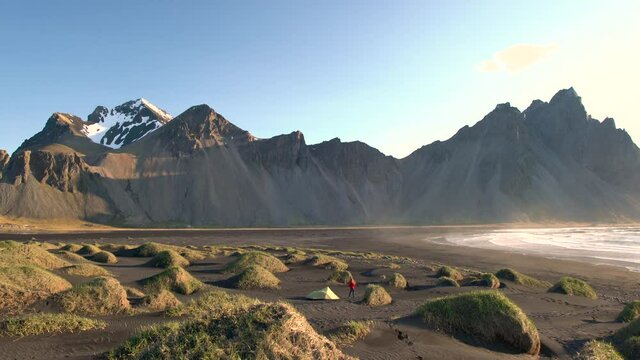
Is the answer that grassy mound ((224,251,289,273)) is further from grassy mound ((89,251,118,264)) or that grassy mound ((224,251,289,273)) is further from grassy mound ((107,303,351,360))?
grassy mound ((107,303,351,360))

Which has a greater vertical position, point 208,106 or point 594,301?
point 208,106

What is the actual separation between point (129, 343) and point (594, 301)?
29296 millimetres

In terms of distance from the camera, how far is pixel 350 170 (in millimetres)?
180750

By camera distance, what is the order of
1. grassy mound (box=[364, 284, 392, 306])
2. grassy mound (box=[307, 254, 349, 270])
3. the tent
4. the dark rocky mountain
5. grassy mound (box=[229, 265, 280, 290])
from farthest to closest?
the dark rocky mountain < grassy mound (box=[307, 254, 349, 270]) < grassy mound (box=[229, 265, 280, 290]) < the tent < grassy mound (box=[364, 284, 392, 306])

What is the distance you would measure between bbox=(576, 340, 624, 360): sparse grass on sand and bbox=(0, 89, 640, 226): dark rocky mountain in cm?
11957

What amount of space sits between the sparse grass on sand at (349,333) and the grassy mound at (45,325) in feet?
28.3

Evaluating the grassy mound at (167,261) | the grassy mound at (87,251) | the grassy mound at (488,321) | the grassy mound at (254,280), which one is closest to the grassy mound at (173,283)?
the grassy mound at (254,280)

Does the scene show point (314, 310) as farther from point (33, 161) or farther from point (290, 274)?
point (33, 161)

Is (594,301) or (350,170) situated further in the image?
(350,170)

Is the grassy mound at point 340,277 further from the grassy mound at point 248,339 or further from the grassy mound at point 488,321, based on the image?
the grassy mound at point 248,339

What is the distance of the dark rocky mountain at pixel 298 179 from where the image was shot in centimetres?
12331

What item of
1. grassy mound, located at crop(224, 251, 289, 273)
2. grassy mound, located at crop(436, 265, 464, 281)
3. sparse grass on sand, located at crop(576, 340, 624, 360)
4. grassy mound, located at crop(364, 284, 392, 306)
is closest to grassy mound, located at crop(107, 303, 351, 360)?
sparse grass on sand, located at crop(576, 340, 624, 360)

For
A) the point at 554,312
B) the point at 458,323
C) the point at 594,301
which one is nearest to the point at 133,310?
the point at 458,323

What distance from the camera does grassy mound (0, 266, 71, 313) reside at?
59.8 feet
